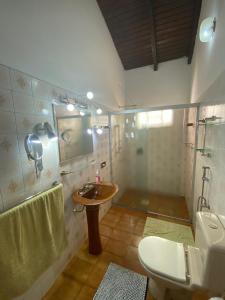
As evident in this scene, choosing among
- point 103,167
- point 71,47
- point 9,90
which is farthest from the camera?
point 103,167

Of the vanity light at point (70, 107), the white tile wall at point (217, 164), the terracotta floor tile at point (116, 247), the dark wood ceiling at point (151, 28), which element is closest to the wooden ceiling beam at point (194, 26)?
the dark wood ceiling at point (151, 28)

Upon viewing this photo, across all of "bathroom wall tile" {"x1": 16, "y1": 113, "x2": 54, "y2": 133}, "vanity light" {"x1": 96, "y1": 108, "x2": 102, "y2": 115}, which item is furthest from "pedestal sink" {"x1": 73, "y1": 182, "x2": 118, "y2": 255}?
"vanity light" {"x1": 96, "y1": 108, "x2": 102, "y2": 115}

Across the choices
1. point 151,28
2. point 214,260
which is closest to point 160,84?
point 151,28

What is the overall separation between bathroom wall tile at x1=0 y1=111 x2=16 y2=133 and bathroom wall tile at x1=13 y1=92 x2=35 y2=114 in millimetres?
78

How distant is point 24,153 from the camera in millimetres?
1183

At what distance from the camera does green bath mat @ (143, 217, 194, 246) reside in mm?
2049

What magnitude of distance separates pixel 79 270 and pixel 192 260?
3.95 feet

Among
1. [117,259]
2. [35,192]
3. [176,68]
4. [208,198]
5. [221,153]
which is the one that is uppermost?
[176,68]

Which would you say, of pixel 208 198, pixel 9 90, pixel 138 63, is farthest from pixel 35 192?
pixel 138 63

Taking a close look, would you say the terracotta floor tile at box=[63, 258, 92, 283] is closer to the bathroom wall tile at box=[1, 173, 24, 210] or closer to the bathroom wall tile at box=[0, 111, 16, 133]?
the bathroom wall tile at box=[1, 173, 24, 210]

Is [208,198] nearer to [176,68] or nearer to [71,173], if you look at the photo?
[71,173]

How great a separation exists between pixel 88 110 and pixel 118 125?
1141 mm

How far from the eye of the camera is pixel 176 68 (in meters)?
3.04

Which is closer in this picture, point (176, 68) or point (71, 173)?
point (71, 173)
